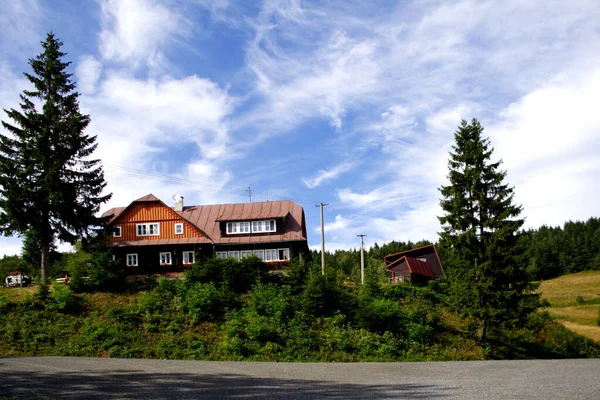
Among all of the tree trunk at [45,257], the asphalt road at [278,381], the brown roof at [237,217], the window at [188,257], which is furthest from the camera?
the window at [188,257]

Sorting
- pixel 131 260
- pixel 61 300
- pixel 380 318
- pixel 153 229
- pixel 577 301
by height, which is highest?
pixel 153 229

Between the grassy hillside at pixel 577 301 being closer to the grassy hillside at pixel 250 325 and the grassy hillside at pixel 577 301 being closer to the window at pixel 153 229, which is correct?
the grassy hillside at pixel 250 325

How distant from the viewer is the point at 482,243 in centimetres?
3031

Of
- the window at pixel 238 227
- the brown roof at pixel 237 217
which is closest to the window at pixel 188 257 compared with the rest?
the brown roof at pixel 237 217

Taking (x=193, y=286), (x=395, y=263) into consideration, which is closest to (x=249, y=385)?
(x=193, y=286)

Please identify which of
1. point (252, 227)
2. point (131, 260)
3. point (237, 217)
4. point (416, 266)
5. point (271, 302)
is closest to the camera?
point (271, 302)

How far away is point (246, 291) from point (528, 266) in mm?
19040

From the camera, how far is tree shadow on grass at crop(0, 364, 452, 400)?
41.6ft

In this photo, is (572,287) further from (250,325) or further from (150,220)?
(250,325)

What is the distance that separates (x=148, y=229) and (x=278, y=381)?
95.6 ft

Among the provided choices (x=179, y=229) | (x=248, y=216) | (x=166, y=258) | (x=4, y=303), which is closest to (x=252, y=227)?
(x=248, y=216)

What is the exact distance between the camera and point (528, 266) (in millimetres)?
30594

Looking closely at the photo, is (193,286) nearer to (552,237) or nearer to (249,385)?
(249,385)

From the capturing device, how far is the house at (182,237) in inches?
1615
